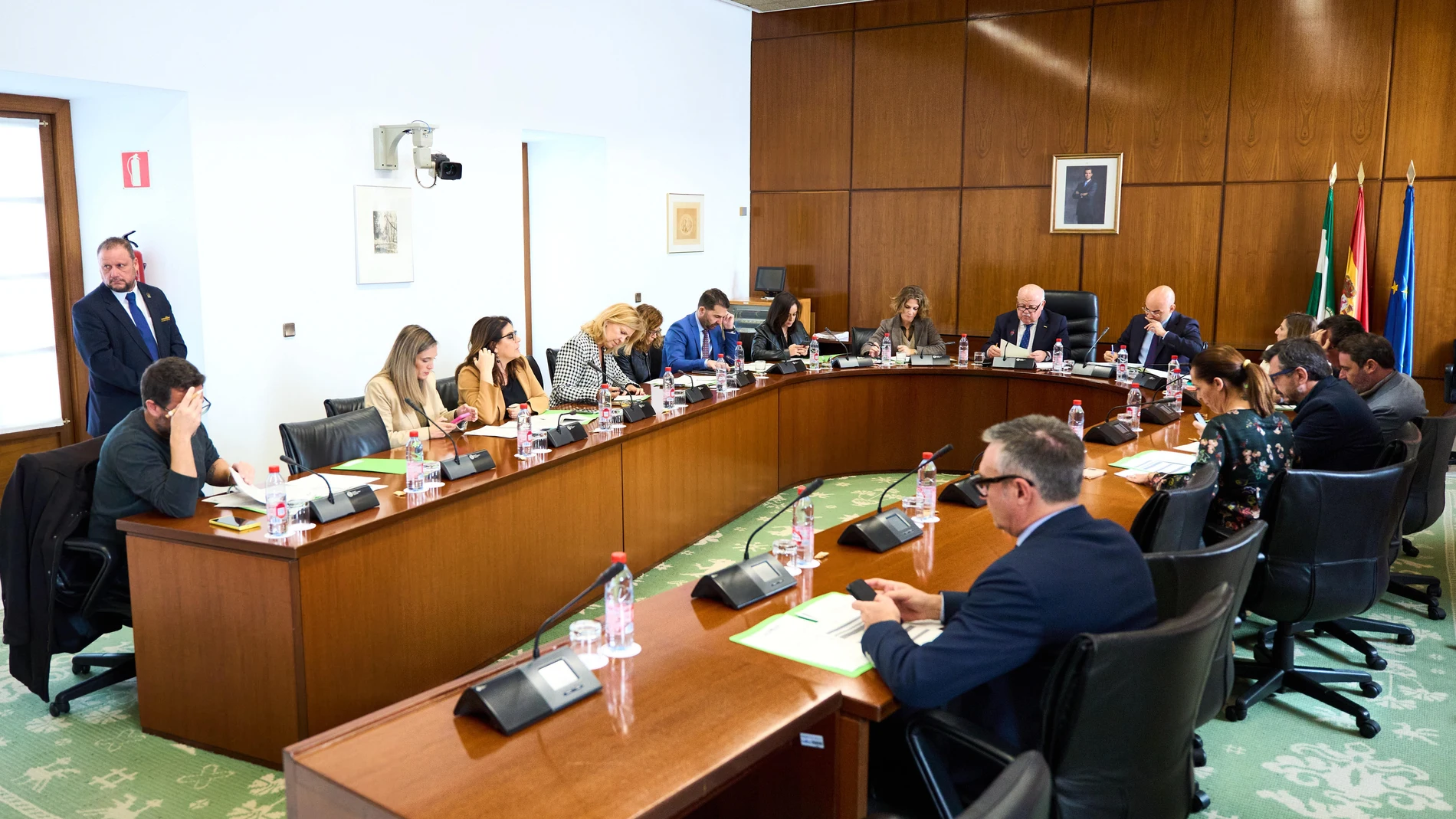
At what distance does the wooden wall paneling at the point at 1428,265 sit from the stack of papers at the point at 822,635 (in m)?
6.82

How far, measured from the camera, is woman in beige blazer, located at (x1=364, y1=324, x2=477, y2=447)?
15.9ft

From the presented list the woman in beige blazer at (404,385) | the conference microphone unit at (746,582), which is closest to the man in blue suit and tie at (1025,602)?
the conference microphone unit at (746,582)

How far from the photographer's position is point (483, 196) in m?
7.35

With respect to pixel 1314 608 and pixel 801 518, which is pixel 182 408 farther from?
pixel 1314 608

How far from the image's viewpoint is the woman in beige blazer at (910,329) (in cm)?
762

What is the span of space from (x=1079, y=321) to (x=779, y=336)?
7.00 ft

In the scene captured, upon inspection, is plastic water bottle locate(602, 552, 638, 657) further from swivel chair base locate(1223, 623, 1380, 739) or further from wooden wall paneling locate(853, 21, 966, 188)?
wooden wall paneling locate(853, 21, 966, 188)

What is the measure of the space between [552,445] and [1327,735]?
3.04 m

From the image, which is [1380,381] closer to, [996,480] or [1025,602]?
[996,480]

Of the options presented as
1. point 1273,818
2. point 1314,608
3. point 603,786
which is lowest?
point 1273,818

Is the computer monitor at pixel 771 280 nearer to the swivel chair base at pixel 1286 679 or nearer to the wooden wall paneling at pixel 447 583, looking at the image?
the wooden wall paneling at pixel 447 583

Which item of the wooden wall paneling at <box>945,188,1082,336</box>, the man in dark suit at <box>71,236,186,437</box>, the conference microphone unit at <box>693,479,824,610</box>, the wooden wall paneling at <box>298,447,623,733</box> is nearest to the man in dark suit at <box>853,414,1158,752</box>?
the conference microphone unit at <box>693,479,824,610</box>

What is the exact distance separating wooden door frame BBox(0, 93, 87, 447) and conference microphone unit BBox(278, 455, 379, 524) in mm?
3082

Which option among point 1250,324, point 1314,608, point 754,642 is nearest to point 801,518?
point 754,642
